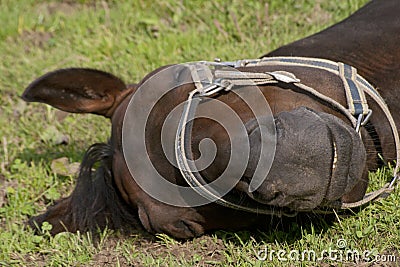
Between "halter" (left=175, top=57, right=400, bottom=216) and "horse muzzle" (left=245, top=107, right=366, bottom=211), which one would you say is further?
"halter" (left=175, top=57, right=400, bottom=216)

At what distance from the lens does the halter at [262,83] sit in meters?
3.12

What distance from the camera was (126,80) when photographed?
5652 mm

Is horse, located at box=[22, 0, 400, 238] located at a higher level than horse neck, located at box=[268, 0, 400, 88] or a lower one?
lower

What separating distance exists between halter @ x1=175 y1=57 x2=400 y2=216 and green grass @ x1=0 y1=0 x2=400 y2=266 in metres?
0.25

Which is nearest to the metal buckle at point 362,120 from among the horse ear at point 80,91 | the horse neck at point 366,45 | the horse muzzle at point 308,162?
the horse muzzle at point 308,162

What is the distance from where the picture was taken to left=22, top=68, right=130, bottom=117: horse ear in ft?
13.0

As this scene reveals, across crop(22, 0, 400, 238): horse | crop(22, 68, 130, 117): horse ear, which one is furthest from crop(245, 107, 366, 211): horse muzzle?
crop(22, 68, 130, 117): horse ear

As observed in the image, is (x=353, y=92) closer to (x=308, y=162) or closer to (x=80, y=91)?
(x=308, y=162)

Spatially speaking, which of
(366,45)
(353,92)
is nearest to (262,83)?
(353,92)

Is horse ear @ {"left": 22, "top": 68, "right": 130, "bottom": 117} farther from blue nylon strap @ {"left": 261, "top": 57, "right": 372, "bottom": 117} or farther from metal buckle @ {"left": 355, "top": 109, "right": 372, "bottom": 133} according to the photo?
metal buckle @ {"left": 355, "top": 109, "right": 372, "bottom": 133}

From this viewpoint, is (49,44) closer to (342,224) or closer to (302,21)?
(302,21)

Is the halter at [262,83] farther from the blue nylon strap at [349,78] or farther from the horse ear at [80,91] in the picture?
the horse ear at [80,91]

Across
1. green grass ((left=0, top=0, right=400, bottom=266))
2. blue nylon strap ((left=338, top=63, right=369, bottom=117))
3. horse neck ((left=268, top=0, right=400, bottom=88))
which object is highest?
horse neck ((left=268, top=0, right=400, bottom=88))

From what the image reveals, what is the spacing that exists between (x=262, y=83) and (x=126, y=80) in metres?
2.56
